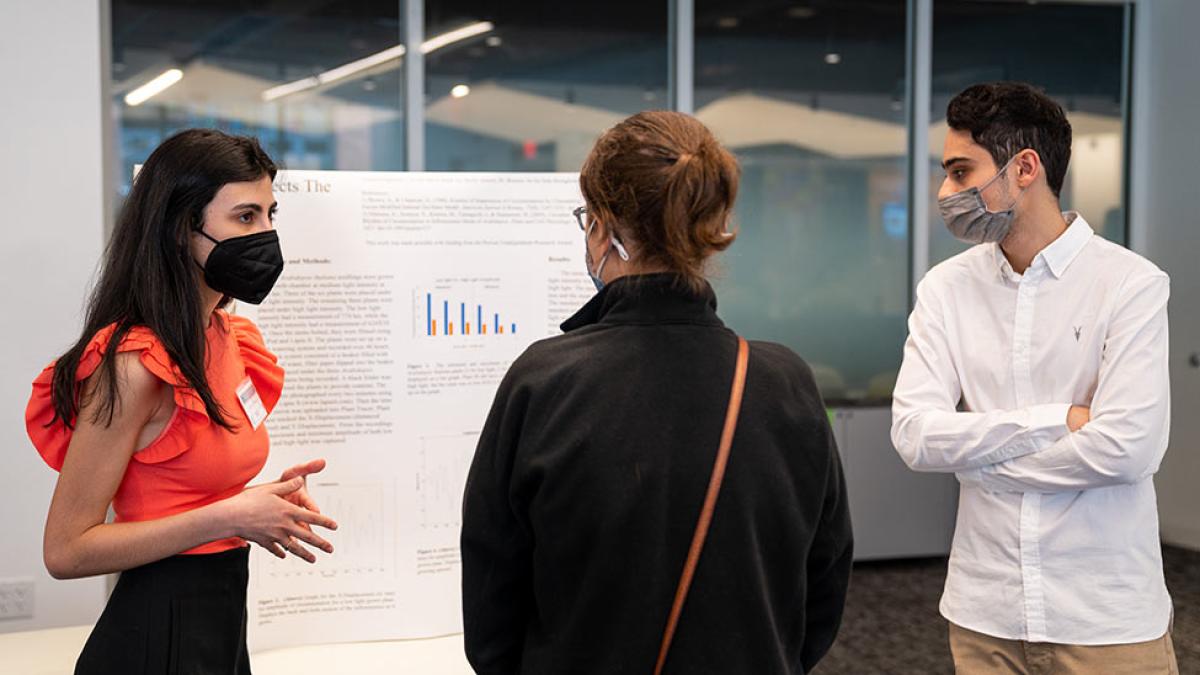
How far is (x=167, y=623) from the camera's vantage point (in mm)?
1856

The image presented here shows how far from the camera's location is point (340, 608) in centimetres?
296

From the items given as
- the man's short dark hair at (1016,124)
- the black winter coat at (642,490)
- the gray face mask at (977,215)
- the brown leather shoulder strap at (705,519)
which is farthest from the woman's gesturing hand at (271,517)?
the man's short dark hair at (1016,124)

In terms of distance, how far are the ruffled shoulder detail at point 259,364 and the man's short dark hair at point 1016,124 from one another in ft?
4.96

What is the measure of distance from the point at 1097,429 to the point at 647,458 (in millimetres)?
1071

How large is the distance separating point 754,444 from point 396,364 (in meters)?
1.75

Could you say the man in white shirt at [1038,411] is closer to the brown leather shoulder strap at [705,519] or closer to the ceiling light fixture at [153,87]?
the brown leather shoulder strap at [705,519]

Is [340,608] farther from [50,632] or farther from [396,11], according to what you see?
[396,11]

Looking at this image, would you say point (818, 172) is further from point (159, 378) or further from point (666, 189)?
point (666, 189)

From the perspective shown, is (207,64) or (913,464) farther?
(207,64)

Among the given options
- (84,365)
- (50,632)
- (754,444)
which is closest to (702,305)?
(754,444)

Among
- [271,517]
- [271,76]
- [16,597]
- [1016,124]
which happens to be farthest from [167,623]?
[271,76]

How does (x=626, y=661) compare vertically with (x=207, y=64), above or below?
below

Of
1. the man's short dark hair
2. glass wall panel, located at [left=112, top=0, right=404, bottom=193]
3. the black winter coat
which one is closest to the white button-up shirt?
the man's short dark hair

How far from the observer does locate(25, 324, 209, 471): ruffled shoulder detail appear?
180 centimetres
